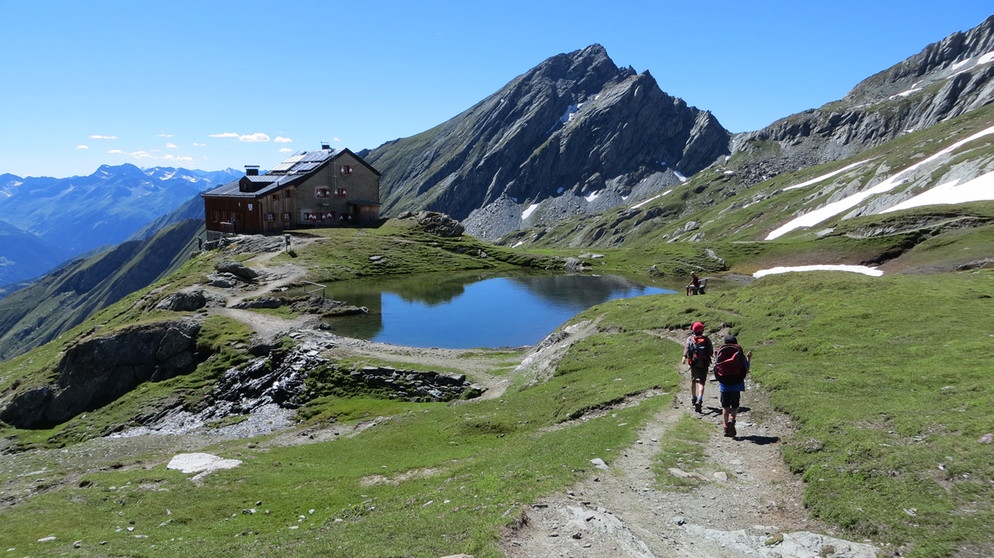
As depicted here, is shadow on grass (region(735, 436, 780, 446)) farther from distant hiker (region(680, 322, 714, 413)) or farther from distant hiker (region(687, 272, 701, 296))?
distant hiker (region(687, 272, 701, 296))

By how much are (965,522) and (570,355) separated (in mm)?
31531

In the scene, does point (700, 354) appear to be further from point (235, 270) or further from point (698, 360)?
point (235, 270)

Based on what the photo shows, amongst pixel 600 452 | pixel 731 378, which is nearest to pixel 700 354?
pixel 731 378

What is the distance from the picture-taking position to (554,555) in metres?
13.2

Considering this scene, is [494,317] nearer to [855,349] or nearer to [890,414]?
[855,349]

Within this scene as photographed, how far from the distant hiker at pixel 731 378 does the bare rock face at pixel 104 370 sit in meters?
52.8

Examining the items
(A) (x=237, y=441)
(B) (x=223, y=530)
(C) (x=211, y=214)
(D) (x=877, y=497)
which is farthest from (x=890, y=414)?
(C) (x=211, y=214)

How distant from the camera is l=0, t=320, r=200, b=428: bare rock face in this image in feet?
182

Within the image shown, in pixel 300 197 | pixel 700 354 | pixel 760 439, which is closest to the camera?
pixel 760 439

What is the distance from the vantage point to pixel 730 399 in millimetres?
22266

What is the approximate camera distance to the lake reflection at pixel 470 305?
61938mm

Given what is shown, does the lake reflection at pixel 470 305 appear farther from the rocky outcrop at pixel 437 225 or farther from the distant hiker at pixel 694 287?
the rocky outcrop at pixel 437 225

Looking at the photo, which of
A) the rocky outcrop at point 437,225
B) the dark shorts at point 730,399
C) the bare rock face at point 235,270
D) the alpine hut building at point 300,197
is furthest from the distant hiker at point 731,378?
the alpine hut building at point 300,197

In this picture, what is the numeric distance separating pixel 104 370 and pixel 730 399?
199ft
